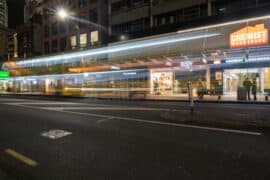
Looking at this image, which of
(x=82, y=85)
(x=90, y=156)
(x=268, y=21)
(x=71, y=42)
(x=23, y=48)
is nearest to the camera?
(x=90, y=156)

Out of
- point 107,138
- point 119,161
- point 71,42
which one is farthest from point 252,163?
point 71,42

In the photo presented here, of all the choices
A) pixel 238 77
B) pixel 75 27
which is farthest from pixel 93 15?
pixel 238 77

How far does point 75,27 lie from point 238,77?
23.6 m

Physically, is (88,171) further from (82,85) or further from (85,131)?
(82,85)

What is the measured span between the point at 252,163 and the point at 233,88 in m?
21.5

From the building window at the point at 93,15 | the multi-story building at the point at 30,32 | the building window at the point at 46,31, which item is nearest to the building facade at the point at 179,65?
the building window at the point at 93,15

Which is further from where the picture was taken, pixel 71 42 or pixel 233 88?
pixel 71 42

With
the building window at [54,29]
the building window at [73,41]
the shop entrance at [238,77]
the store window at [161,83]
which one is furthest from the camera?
the building window at [54,29]

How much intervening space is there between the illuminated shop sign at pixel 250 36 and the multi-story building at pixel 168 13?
2228mm

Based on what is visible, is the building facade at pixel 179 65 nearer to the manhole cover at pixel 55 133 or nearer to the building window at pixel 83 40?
the building window at pixel 83 40

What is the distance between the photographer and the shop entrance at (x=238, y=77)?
75.3 feet

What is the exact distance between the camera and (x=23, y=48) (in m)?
58.2

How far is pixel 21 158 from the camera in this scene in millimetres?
5664

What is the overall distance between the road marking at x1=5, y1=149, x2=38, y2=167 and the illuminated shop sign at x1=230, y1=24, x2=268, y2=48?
1878cm
